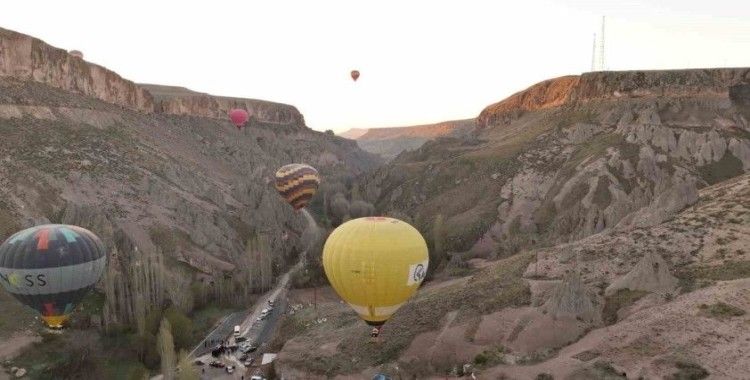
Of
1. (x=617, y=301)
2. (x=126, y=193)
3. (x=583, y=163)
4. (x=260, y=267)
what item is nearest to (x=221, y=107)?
(x=126, y=193)

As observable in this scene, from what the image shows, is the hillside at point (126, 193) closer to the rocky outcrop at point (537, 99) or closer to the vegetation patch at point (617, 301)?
the vegetation patch at point (617, 301)

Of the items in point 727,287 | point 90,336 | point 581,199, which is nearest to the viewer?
point 727,287

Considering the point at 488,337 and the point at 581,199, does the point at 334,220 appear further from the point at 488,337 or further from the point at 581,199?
the point at 488,337

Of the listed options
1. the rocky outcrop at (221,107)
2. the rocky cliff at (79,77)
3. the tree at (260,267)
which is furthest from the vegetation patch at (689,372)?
the rocky outcrop at (221,107)

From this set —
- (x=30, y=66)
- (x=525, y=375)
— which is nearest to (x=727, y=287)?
(x=525, y=375)

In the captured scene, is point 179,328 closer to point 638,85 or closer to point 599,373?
point 599,373

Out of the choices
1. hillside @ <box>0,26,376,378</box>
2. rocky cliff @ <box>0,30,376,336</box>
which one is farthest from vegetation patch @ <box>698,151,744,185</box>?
rocky cliff @ <box>0,30,376,336</box>
